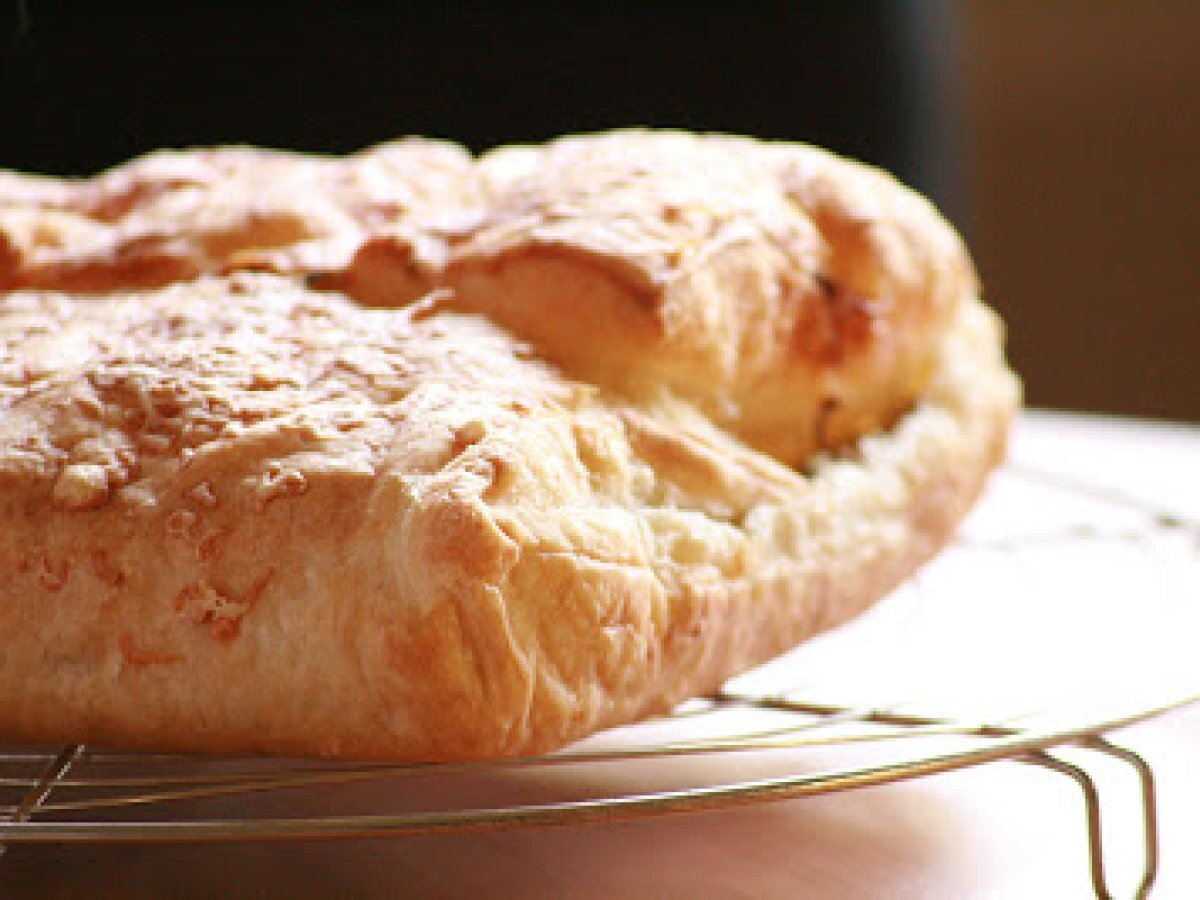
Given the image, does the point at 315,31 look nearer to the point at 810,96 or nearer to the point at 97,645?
the point at 810,96

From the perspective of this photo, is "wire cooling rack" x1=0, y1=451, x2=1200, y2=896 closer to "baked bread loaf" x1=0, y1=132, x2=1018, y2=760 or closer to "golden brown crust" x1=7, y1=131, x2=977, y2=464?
"baked bread loaf" x1=0, y1=132, x2=1018, y2=760

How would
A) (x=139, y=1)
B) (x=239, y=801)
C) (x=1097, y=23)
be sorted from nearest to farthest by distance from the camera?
1. (x=239, y=801)
2. (x=139, y=1)
3. (x=1097, y=23)

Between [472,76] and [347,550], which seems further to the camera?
[472,76]

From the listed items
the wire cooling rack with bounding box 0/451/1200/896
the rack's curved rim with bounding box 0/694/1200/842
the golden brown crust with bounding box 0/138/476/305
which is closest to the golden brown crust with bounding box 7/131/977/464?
the golden brown crust with bounding box 0/138/476/305

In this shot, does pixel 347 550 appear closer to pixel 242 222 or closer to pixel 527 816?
pixel 527 816

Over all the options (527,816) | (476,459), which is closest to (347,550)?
(476,459)

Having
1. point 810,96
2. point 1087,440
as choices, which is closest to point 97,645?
point 1087,440
